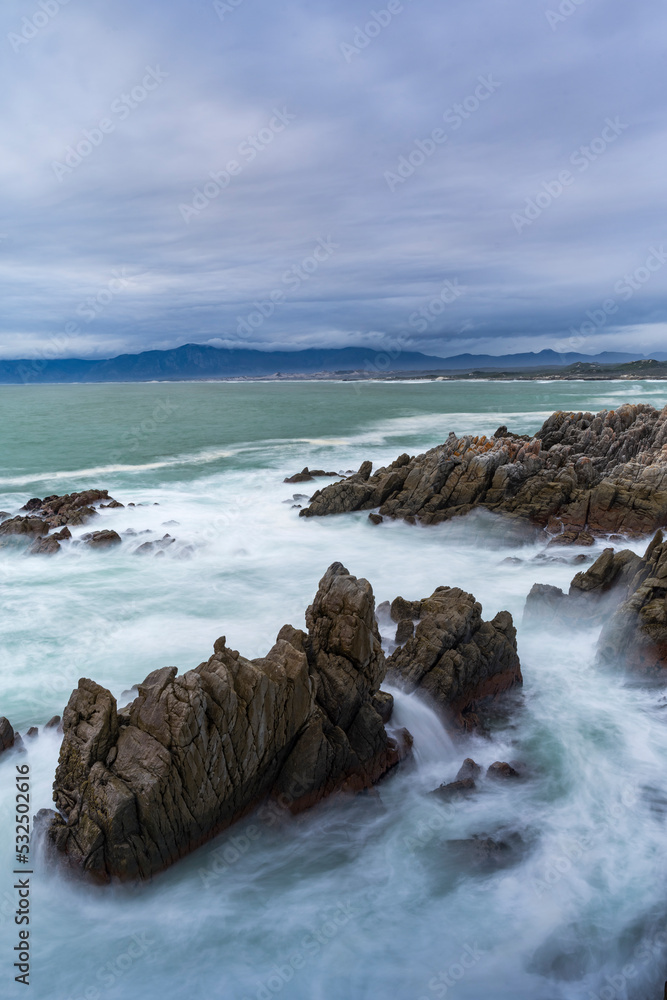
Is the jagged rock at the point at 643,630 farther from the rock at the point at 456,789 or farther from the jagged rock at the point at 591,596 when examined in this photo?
the rock at the point at 456,789

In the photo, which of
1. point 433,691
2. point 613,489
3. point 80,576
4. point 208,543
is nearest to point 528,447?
point 613,489

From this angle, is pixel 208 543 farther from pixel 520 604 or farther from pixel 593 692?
pixel 593 692

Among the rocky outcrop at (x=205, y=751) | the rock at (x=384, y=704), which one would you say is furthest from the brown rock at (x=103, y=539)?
the rock at (x=384, y=704)

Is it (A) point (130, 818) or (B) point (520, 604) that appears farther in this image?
(B) point (520, 604)

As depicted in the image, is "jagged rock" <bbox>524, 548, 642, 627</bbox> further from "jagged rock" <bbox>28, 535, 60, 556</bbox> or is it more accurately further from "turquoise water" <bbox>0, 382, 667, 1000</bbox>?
"jagged rock" <bbox>28, 535, 60, 556</bbox>

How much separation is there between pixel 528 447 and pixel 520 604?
11.7 m

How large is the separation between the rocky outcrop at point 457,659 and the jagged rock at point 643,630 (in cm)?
231

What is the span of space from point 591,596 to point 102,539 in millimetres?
16972

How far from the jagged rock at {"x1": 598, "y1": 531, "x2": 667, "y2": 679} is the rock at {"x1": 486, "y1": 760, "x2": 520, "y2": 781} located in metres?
4.37

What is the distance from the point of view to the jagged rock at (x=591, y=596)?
1427 centimetres

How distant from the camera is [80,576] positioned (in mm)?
19328

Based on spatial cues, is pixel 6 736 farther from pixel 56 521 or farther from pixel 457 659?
pixel 56 521

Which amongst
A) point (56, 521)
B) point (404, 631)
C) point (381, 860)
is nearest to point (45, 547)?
point (56, 521)

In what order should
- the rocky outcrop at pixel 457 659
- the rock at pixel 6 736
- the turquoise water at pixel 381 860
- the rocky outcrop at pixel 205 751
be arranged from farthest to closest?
the rocky outcrop at pixel 457 659 < the rock at pixel 6 736 < the rocky outcrop at pixel 205 751 < the turquoise water at pixel 381 860
